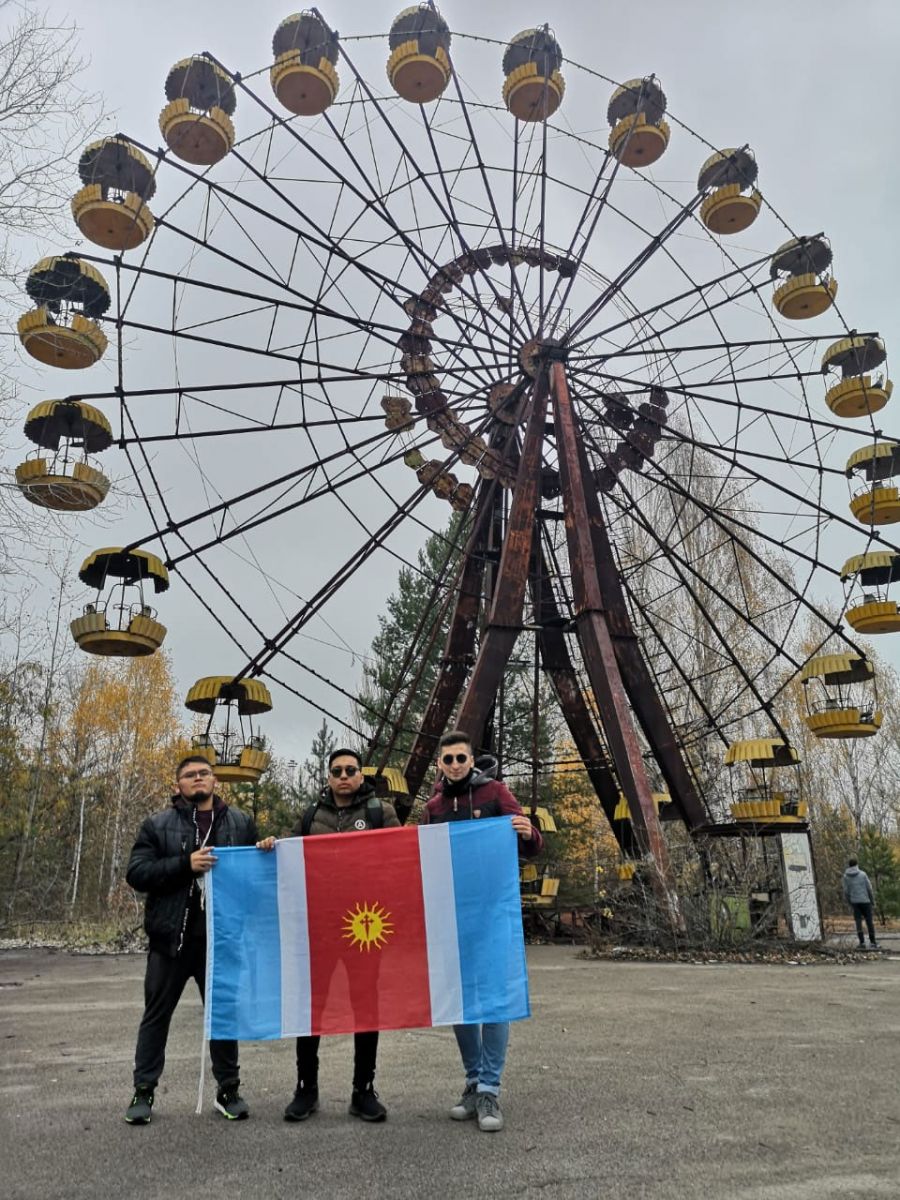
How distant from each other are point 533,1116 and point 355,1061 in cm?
89

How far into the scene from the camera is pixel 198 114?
15102 mm

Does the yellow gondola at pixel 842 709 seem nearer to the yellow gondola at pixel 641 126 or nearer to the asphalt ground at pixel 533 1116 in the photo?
the asphalt ground at pixel 533 1116

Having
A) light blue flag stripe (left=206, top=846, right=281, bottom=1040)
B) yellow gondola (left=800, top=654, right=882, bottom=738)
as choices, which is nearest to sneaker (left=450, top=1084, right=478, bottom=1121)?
light blue flag stripe (left=206, top=846, right=281, bottom=1040)

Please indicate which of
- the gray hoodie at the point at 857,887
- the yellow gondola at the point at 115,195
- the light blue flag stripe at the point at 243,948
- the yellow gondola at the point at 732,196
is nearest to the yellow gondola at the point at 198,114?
the yellow gondola at the point at 115,195

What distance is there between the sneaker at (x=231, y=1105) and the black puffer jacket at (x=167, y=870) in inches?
27.7

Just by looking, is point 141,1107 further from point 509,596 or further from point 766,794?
A: point 766,794

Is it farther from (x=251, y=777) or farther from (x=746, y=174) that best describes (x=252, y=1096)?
(x=746, y=174)

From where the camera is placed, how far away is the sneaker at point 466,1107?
4.26 meters

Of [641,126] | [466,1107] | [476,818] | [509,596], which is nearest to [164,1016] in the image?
[466,1107]

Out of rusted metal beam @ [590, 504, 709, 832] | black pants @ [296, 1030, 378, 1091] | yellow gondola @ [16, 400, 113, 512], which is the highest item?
yellow gondola @ [16, 400, 113, 512]

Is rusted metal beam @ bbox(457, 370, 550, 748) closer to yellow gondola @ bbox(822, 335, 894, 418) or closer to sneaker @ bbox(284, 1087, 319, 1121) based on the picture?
yellow gondola @ bbox(822, 335, 894, 418)

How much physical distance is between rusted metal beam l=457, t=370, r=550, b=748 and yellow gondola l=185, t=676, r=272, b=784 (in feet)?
12.9

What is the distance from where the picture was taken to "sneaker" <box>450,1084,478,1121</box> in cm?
426

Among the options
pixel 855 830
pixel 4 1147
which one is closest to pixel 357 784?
pixel 4 1147
